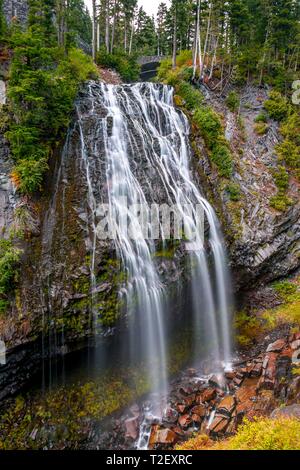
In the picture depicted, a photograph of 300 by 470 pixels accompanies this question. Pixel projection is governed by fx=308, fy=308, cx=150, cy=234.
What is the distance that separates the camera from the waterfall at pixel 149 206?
11.6m

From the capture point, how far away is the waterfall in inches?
458

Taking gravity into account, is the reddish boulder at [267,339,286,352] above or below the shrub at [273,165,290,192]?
below

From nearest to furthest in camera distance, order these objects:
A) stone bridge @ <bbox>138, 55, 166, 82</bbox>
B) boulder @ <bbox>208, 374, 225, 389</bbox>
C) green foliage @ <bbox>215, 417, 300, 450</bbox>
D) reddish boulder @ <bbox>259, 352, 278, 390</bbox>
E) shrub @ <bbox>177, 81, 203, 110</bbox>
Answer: green foliage @ <bbox>215, 417, 300, 450</bbox>
reddish boulder @ <bbox>259, 352, 278, 390</bbox>
boulder @ <bbox>208, 374, 225, 389</bbox>
shrub @ <bbox>177, 81, 203, 110</bbox>
stone bridge @ <bbox>138, 55, 166, 82</bbox>

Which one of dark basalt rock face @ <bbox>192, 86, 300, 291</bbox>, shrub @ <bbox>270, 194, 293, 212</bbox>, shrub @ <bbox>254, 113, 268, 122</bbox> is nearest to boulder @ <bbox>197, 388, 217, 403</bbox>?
dark basalt rock face @ <bbox>192, 86, 300, 291</bbox>

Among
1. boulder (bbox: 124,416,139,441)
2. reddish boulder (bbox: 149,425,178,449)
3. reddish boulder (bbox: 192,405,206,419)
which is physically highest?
reddish boulder (bbox: 192,405,206,419)

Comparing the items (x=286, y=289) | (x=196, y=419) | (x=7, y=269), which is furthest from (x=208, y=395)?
(x=7, y=269)

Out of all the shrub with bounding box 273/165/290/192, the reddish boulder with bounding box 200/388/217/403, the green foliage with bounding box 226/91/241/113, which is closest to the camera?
the reddish boulder with bounding box 200/388/217/403

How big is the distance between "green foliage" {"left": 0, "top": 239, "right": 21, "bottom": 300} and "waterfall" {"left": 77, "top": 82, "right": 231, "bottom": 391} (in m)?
2.56

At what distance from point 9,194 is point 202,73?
16583 mm

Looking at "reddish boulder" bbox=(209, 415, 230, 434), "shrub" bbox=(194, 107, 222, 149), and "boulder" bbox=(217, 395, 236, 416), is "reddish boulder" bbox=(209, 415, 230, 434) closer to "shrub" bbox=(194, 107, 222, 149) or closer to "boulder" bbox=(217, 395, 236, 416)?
"boulder" bbox=(217, 395, 236, 416)

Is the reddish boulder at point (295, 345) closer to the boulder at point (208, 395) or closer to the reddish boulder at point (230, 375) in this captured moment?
the reddish boulder at point (230, 375)

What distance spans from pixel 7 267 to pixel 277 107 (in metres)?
19.0

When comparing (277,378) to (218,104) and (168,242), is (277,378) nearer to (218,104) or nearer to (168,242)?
(168,242)

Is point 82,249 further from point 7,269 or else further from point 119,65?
point 119,65
